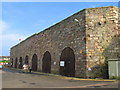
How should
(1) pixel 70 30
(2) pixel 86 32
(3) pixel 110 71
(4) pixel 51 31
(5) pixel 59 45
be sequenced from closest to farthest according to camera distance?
(3) pixel 110 71
(2) pixel 86 32
(1) pixel 70 30
(5) pixel 59 45
(4) pixel 51 31

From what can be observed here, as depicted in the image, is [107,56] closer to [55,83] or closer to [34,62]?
[55,83]

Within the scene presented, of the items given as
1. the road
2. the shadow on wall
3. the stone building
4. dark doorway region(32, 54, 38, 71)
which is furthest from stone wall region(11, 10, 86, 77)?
the road

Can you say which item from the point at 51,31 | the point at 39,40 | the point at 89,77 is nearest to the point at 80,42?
the point at 89,77

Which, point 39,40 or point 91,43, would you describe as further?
point 39,40

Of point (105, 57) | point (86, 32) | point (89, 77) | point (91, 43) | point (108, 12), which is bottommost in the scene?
point (89, 77)

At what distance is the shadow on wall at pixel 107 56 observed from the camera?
12.7 metres

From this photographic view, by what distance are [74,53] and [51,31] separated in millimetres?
6464

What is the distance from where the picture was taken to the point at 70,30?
15711mm

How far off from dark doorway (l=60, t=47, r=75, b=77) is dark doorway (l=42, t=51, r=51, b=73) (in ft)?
10.8

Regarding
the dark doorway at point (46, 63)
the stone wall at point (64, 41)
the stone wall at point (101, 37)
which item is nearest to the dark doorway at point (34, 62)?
the stone wall at point (64, 41)

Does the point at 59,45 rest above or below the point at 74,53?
above

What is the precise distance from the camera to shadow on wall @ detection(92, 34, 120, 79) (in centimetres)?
1269

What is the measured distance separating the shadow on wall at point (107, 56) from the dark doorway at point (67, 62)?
9.12ft

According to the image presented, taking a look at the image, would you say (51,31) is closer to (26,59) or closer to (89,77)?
(89,77)
